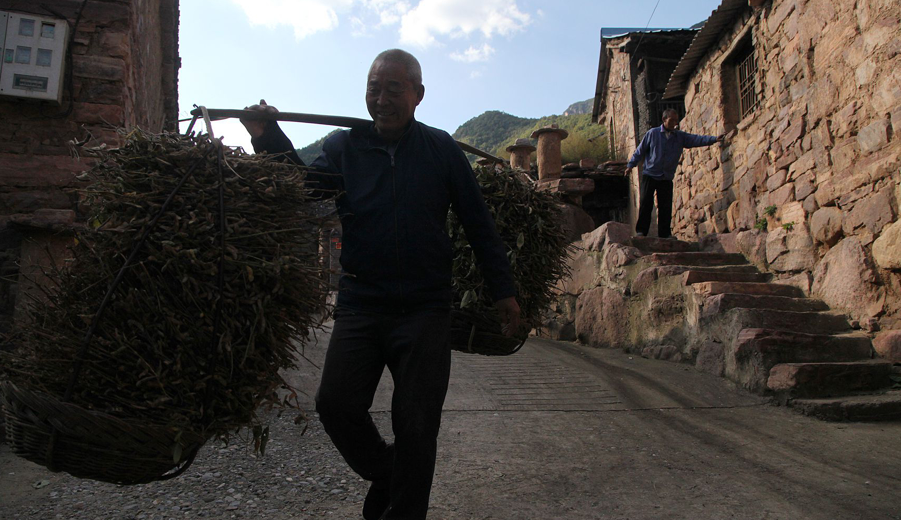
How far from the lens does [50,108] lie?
186 inches

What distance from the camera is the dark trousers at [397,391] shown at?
6.95 ft

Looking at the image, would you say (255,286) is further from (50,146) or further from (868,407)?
(868,407)

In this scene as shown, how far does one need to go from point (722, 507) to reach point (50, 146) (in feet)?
17.0

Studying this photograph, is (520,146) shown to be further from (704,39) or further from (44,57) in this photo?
(44,57)

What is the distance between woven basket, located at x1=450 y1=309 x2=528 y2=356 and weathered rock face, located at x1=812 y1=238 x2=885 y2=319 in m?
3.95

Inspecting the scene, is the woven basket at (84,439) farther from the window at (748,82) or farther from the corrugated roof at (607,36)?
the corrugated roof at (607,36)

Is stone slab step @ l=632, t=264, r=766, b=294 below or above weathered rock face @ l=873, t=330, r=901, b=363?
above

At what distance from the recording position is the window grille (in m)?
7.42

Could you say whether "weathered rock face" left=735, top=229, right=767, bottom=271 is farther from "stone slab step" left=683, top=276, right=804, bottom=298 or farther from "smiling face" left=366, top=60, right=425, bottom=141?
"smiling face" left=366, top=60, right=425, bottom=141

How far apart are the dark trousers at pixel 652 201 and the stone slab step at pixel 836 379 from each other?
346cm

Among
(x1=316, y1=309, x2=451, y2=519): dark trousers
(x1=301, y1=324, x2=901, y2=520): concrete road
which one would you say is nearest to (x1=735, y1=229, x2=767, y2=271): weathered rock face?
(x1=301, y1=324, x2=901, y2=520): concrete road

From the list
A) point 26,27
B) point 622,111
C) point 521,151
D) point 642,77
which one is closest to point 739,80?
point 521,151

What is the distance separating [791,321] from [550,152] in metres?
8.31


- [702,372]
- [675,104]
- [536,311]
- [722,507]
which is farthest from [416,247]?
[675,104]
